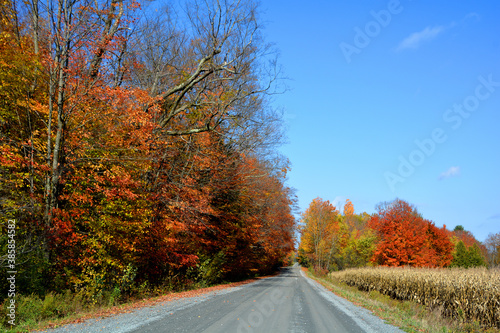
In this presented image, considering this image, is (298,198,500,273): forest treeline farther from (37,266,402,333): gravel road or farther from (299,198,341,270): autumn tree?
(37,266,402,333): gravel road

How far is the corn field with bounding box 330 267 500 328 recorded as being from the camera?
10.9 metres

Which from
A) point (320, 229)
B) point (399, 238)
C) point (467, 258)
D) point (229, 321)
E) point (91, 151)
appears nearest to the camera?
point (229, 321)

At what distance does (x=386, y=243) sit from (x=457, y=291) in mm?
28918

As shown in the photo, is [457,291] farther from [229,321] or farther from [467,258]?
[467,258]

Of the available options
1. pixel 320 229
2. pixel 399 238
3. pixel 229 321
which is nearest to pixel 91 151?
pixel 229 321

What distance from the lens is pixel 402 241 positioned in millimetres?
38688

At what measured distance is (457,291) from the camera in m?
12.7

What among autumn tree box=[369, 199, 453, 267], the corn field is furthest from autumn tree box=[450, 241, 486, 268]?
the corn field

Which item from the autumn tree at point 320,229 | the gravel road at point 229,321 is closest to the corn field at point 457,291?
the gravel road at point 229,321

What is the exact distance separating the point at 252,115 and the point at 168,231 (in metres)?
8.49

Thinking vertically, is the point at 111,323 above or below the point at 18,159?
below

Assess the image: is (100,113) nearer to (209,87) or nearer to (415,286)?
(209,87)

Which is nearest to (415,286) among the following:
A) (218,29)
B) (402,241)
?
(218,29)

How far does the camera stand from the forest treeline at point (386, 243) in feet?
127
